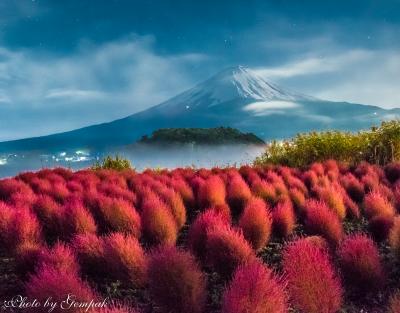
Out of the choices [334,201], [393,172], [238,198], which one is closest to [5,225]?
[238,198]

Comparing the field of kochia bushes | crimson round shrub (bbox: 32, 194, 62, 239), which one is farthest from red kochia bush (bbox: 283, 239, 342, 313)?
crimson round shrub (bbox: 32, 194, 62, 239)

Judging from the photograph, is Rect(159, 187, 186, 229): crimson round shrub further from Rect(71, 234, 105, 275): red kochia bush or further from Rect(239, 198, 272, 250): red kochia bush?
Rect(71, 234, 105, 275): red kochia bush

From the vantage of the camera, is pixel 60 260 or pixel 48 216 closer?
pixel 60 260

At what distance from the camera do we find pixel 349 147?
17672 mm

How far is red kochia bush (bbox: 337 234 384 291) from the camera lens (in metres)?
4.73

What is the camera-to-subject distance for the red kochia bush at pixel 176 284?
13.1 ft

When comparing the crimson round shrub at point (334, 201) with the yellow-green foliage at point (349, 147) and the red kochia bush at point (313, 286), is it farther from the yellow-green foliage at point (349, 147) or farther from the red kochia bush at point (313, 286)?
the yellow-green foliage at point (349, 147)

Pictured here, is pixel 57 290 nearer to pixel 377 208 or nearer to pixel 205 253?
pixel 205 253

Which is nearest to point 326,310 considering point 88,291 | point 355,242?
point 355,242

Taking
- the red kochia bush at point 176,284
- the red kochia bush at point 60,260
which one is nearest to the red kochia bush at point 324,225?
the red kochia bush at point 176,284

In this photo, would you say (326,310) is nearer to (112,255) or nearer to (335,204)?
(112,255)

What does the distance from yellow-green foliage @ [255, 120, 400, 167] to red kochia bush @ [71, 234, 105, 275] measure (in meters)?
13.2

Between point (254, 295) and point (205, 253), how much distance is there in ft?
7.14

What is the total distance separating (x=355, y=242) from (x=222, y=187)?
410 cm
